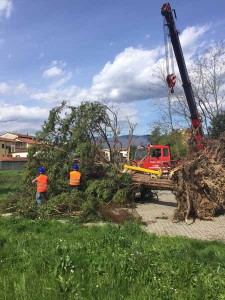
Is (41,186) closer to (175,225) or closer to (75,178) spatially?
(75,178)

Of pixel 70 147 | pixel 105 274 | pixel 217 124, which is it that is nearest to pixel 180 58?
pixel 70 147

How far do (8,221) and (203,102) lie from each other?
33964 millimetres

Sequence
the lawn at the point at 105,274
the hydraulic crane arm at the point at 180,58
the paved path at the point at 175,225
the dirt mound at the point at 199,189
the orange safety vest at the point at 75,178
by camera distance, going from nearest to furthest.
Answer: the lawn at the point at 105,274 → the paved path at the point at 175,225 → the dirt mound at the point at 199,189 → the orange safety vest at the point at 75,178 → the hydraulic crane arm at the point at 180,58

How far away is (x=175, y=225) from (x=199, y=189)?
67.1 inches

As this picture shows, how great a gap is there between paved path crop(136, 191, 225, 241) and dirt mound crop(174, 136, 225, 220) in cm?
35

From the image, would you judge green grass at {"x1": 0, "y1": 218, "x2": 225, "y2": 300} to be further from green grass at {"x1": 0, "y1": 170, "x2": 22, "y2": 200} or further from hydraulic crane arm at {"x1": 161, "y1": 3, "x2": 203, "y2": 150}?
hydraulic crane arm at {"x1": 161, "y1": 3, "x2": 203, "y2": 150}

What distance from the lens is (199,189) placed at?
493 inches

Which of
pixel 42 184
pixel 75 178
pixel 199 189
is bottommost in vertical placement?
pixel 199 189

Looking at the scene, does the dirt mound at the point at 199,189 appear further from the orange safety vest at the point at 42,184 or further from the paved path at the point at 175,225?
the orange safety vest at the point at 42,184

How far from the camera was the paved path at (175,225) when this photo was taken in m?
10.1

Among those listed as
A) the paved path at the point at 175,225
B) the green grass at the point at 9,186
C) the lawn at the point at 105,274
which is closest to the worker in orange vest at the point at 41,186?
the green grass at the point at 9,186

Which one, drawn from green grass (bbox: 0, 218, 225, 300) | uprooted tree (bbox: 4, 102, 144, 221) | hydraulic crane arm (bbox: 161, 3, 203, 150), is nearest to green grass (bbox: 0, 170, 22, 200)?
uprooted tree (bbox: 4, 102, 144, 221)

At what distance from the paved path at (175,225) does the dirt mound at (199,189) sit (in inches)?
13.8

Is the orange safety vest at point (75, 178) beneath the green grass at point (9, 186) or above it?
above
